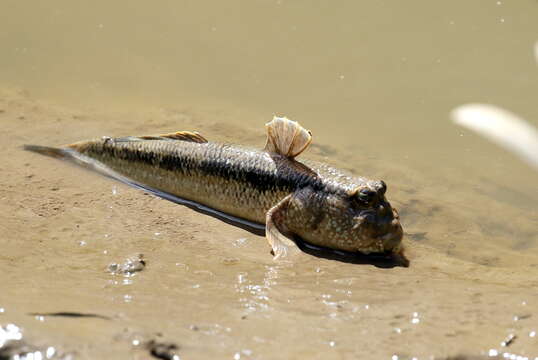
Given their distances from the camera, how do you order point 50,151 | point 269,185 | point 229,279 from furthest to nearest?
point 50,151, point 269,185, point 229,279

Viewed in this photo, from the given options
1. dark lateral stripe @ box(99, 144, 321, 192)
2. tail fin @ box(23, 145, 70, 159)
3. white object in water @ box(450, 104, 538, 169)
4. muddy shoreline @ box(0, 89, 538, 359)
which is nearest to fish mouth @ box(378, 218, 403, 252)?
muddy shoreline @ box(0, 89, 538, 359)

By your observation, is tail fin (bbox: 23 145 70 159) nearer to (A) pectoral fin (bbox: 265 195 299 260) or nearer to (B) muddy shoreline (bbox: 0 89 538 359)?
(B) muddy shoreline (bbox: 0 89 538 359)

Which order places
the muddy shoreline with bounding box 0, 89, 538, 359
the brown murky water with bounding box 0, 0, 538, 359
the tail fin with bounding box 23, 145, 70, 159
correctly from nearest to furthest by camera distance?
the muddy shoreline with bounding box 0, 89, 538, 359
the brown murky water with bounding box 0, 0, 538, 359
the tail fin with bounding box 23, 145, 70, 159

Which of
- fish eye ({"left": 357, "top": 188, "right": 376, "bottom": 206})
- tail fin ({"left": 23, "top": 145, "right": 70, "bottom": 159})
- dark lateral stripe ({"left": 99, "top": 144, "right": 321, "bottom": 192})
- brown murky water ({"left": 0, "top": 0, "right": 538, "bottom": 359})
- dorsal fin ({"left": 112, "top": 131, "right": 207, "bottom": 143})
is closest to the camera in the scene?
brown murky water ({"left": 0, "top": 0, "right": 538, "bottom": 359})

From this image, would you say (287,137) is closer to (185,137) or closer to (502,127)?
(185,137)

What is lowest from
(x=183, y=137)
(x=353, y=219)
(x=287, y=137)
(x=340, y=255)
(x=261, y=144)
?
(x=340, y=255)

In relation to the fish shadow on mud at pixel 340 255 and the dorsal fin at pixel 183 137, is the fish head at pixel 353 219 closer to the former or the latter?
the fish shadow on mud at pixel 340 255

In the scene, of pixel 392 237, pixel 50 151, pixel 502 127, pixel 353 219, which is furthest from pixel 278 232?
pixel 502 127
